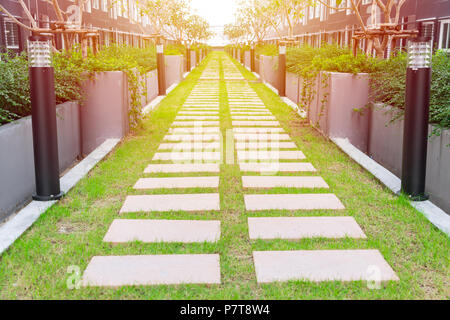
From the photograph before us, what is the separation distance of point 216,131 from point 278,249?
4635mm

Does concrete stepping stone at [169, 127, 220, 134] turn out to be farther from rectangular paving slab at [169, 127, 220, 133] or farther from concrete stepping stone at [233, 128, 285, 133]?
concrete stepping stone at [233, 128, 285, 133]

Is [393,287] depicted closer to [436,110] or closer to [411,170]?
[411,170]

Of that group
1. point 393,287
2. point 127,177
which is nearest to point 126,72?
point 127,177

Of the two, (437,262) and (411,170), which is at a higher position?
(411,170)

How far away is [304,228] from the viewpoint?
3596 millimetres

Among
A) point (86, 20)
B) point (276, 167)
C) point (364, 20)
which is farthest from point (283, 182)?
point (86, 20)

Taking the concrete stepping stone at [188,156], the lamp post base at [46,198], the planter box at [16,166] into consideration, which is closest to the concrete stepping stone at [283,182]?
the concrete stepping stone at [188,156]

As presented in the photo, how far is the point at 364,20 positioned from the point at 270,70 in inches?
392

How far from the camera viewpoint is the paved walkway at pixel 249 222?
2.88 m

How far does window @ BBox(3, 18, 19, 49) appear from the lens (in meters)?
17.7

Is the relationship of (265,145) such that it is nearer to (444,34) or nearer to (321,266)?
(321,266)

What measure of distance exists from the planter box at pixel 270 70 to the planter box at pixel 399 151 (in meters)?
8.60

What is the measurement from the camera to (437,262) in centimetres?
304

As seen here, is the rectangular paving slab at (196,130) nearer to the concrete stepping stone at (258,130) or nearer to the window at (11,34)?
the concrete stepping stone at (258,130)
